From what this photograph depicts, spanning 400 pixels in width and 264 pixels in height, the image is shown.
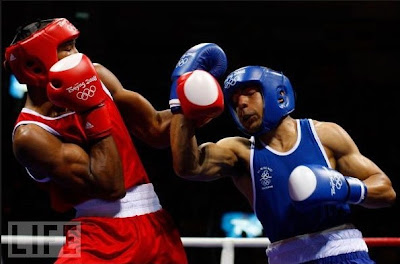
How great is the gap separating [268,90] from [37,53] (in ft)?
2.74

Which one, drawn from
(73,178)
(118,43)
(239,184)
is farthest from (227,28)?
(73,178)

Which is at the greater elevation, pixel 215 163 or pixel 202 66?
pixel 202 66

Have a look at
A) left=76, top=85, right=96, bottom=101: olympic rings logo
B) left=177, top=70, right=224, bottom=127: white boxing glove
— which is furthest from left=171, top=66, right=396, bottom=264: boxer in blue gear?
left=76, top=85, right=96, bottom=101: olympic rings logo

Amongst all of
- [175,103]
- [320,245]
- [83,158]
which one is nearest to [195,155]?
[175,103]

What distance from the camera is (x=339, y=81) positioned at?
6039 millimetres

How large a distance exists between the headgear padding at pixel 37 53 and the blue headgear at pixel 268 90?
25.2 inches

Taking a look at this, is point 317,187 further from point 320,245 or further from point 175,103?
point 175,103

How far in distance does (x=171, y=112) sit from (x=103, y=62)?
12.4 ft

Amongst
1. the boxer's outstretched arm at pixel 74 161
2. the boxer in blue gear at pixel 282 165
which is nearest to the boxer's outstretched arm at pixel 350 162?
the boxer in blue gear at pixel 282 165

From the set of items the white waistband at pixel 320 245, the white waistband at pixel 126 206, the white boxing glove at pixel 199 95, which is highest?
the white boxing glove at pixel 199 95

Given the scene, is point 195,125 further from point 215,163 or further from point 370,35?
point 370,35

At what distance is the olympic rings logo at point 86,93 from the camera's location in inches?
81.0

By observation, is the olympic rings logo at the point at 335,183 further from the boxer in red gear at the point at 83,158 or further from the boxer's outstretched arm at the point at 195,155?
the boxer in red gear at the point at 83,158

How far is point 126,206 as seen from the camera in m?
2.20
